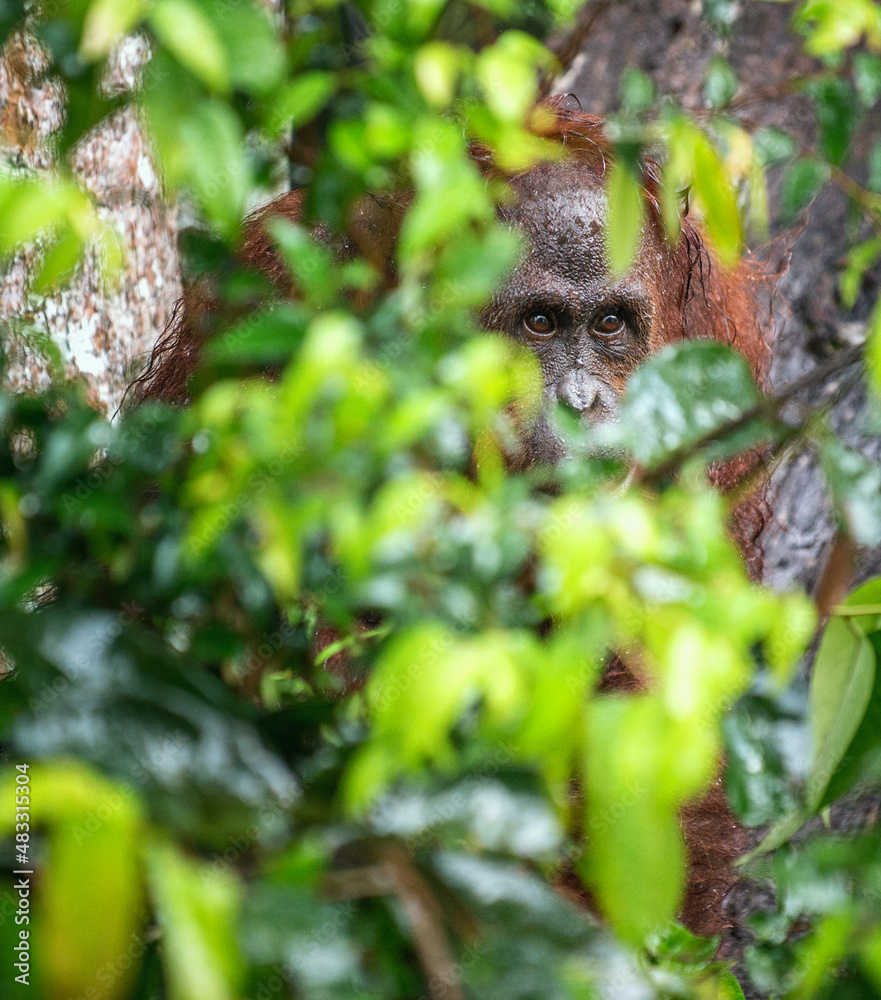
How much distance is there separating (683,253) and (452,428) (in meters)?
1.41

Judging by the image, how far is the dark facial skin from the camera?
167 centimetres

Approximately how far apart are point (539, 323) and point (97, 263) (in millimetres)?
747

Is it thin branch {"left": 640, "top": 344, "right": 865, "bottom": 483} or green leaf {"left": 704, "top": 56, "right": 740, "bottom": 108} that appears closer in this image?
thin branch {"left": 640, "top": 344, "right": 865, "bottom": 483}

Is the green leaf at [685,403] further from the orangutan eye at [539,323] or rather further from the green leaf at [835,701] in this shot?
the orangutan eye at [539,323]

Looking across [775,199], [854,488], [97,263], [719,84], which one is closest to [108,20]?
[854,488]

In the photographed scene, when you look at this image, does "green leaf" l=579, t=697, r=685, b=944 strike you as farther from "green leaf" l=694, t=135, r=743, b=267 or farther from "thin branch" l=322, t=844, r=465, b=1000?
"green leaf" l=694, t=135, r=743, b=267

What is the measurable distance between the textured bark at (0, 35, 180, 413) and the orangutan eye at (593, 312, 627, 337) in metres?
0.76

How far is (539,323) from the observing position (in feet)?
5.66

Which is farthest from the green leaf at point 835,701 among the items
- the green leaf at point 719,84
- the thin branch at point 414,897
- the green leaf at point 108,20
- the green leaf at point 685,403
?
the green leaf at point 719,84

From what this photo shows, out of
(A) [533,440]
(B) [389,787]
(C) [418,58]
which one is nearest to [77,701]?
(B) [389,787]

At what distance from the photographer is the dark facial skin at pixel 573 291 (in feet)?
5.49

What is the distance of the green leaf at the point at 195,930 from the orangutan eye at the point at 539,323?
1460mm

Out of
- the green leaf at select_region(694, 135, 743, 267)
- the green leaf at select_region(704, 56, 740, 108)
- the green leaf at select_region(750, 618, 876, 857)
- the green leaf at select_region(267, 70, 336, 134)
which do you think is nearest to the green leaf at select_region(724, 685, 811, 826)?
the green leaf at select_region(750, 618, 876, 857)

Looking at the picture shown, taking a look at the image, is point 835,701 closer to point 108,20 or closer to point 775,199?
point 108,20
